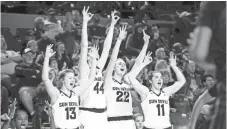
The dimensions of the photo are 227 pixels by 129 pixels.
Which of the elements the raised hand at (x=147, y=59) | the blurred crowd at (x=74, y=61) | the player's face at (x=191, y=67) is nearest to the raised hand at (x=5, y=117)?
the blurred crowd at (x=74, y=61)

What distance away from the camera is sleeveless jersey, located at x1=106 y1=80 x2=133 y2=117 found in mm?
4898

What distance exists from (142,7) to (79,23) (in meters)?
0.80

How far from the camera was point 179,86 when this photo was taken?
506 cm

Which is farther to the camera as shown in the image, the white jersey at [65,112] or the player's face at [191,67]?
the player's face at [191,67]

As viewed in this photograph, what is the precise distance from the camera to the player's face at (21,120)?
15.4 ft

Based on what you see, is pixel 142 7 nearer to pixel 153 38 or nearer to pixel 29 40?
pixel 153 38

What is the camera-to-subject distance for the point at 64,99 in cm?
460

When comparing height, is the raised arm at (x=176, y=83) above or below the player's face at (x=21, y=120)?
above

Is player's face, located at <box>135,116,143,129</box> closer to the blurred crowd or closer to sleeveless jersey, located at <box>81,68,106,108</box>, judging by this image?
the blurred crowd

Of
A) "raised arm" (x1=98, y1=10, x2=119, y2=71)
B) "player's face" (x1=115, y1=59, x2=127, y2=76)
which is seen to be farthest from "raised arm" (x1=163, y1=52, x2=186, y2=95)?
"raised arm" (x1=98, y1=10, x2=119, y2=71)

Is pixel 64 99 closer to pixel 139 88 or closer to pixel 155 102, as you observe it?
pixel 139 88

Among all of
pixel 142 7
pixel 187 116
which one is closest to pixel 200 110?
pixel 187 116

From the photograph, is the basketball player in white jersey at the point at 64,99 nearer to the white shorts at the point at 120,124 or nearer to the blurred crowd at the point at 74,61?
the blurred crowd at the point at 74,61

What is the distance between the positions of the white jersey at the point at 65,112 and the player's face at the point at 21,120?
0.32m
